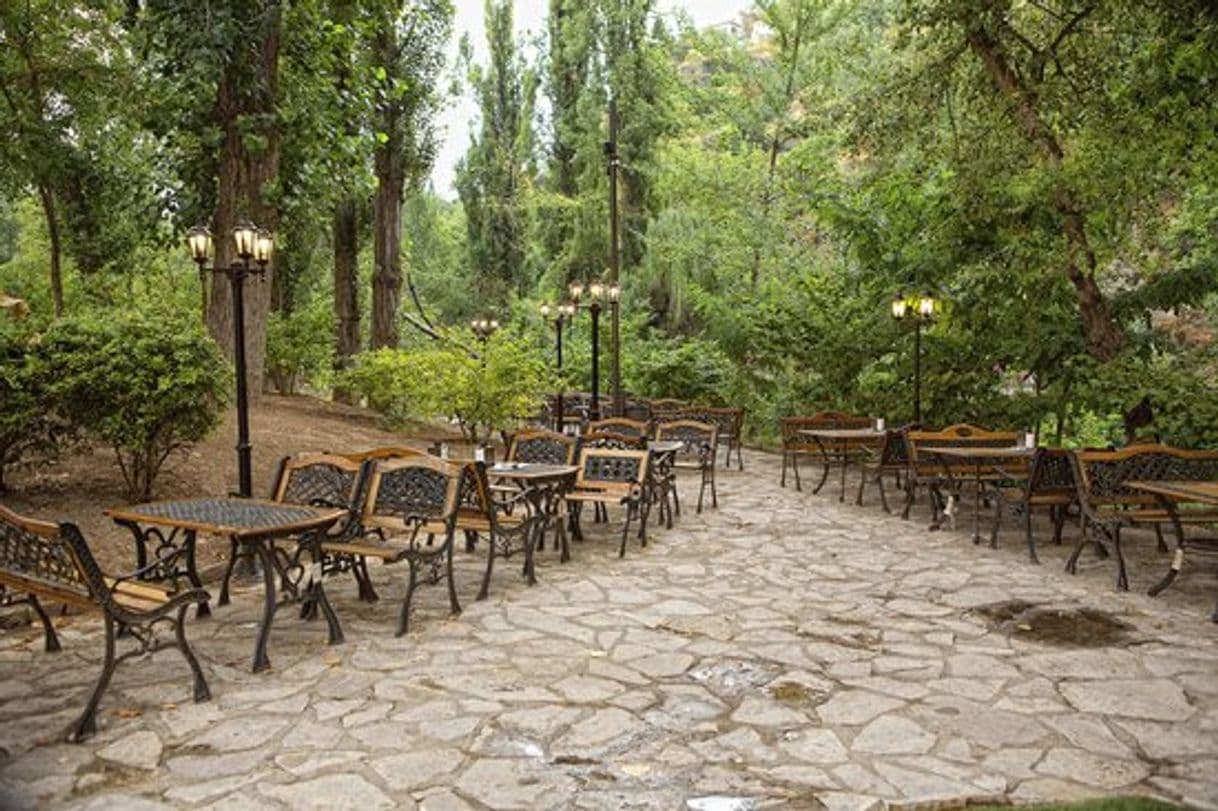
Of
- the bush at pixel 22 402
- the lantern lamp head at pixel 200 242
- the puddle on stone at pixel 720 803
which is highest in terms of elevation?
the lantern lamp head at pixel 200 242

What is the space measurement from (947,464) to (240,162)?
796 centimetres

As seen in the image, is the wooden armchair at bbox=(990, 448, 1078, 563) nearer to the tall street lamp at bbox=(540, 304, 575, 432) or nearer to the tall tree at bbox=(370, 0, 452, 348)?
the tall street lamp at bbox=(540, 304, 575, 432)

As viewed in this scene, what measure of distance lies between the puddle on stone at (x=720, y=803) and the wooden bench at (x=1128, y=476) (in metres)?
4.28

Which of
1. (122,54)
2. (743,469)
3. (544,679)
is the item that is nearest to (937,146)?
(743,469)

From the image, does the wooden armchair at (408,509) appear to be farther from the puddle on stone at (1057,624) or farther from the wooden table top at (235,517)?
the puddle on stone at (1057,624)

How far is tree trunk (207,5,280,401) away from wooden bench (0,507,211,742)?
577 cm

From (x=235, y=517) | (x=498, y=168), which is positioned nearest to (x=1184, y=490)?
(x=235, y=517)

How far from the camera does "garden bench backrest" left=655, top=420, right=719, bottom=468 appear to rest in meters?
9.56

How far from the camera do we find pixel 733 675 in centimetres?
434

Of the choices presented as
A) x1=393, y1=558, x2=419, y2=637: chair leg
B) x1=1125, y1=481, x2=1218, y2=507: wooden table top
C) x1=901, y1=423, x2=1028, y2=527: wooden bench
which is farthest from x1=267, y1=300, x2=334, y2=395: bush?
x1=1125, y1=481, x2=1218, y2=507: wooden table top

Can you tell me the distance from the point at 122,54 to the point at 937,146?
11865 millimetres

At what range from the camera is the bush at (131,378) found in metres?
6.68

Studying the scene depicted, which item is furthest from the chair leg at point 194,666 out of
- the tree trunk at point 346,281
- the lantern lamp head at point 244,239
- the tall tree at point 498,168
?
the tall tree at point 498,168

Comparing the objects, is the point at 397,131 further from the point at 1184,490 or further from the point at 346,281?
the point at 1184,490
